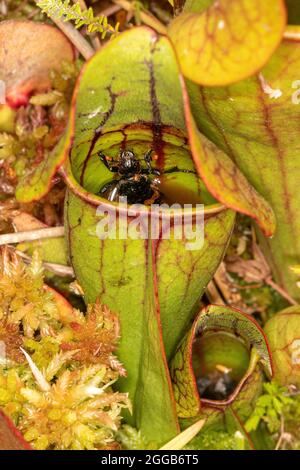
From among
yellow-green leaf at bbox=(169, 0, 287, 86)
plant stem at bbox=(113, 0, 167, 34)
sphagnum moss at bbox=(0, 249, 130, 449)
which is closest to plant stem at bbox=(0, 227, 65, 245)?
sphagnum moss at bbox=(0, 249, 130, 449)

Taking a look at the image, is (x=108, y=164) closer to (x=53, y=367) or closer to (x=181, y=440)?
(x=53, y=367)

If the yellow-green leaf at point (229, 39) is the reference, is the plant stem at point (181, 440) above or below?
below

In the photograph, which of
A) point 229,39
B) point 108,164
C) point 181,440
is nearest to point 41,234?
point 108,164

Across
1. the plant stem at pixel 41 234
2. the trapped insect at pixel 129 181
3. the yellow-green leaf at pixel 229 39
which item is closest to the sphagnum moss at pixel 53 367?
the plant stem at pixel 41 234

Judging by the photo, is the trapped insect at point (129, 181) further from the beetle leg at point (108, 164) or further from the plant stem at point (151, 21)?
the plant stem at point (151, 21)

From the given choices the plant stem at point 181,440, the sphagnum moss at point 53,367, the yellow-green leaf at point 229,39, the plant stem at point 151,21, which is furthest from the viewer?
the plant stem at point 151,21

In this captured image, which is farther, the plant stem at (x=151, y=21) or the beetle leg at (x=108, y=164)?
the plant stem at (x=151, y=21)

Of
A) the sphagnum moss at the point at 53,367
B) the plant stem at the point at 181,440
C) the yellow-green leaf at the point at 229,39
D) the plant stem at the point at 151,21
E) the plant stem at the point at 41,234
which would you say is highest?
the plant stem at the point at 151,21

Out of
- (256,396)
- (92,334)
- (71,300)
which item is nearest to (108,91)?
(92,334)

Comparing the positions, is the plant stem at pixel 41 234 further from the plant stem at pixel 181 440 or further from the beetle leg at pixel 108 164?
the plant stem at pixel 181 440

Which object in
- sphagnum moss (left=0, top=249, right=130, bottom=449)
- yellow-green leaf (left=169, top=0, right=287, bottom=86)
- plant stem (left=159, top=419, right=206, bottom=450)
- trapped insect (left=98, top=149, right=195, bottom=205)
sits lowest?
plant stem (left=159, top=419, right=206, bottom=450)

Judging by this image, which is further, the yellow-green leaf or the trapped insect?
the trapped insect

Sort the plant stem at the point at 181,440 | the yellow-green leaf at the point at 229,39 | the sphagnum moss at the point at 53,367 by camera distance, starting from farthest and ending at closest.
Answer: the plant stem at the point at 181,440 → the sphagnum moss at the point at 53,367 → the yellow-green leaf at the point at 229,39

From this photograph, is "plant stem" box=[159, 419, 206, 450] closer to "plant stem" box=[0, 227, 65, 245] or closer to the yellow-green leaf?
"plant stem" box=[0, 227, 65, 245]
